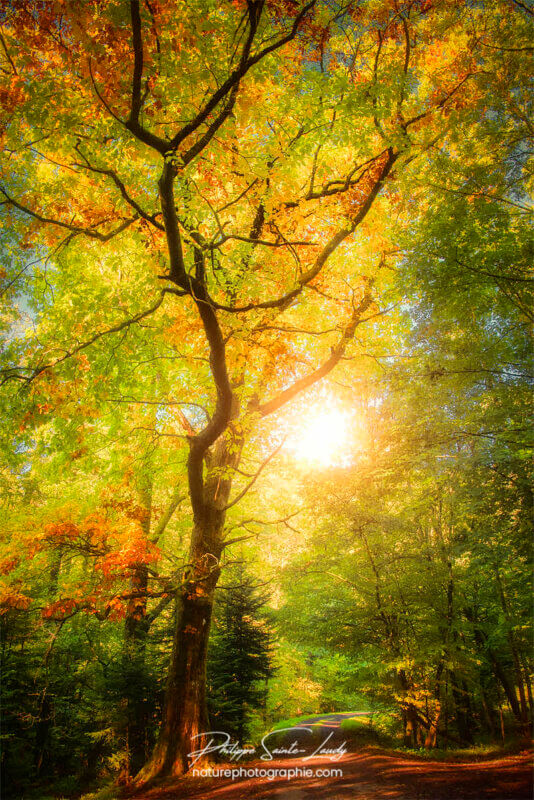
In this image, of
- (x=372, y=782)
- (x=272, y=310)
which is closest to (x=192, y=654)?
(x=372, y=782)

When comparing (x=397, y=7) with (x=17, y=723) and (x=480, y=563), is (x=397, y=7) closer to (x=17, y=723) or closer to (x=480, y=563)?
(x=480, y=563)

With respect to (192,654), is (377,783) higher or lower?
lower

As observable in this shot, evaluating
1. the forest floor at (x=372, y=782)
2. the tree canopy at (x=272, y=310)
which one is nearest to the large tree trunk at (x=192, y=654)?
the tree canopy at (x=272, y=310)

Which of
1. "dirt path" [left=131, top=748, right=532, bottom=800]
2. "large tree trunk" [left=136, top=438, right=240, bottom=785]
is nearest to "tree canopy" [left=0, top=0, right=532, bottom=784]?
"large tree trunk" [left=136, top=438, right=240, bottom=785]

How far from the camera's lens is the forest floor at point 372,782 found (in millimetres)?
3287

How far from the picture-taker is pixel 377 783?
13.6ft

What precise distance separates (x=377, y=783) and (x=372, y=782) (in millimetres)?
131

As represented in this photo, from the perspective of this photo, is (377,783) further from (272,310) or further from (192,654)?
(272,310)

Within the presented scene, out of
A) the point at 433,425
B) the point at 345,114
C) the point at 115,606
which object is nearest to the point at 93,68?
the point at 345,114

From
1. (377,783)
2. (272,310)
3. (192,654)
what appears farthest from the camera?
(192,654)

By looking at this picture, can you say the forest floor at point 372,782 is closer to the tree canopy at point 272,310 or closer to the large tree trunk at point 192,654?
the large tree trunk at point 192,654

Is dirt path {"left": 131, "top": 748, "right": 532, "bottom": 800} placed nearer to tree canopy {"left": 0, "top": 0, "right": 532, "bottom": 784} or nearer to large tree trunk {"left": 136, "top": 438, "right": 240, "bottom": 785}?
large tree trunk {"left": 136, "top": 438, "right": 240, "bottom": 785}

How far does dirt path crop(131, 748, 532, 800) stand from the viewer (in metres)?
3.27

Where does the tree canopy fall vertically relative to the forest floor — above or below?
above
